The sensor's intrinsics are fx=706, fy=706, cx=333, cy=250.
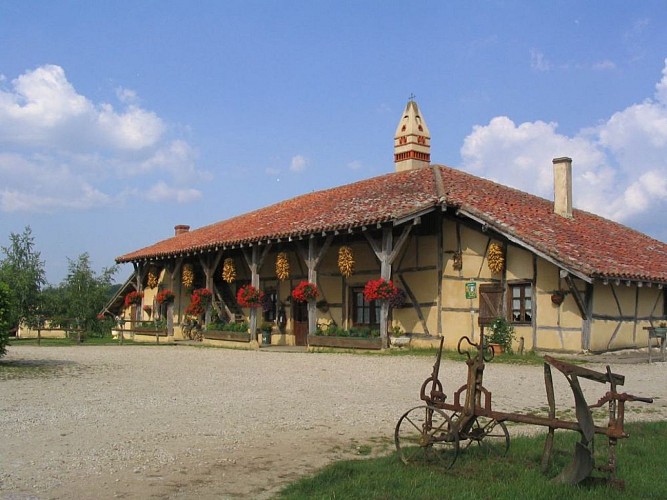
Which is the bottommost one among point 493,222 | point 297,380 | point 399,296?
point 297,380

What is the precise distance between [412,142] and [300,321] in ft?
26.3

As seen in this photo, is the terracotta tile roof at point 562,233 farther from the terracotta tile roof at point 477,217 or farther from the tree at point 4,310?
the tree at point 4,310

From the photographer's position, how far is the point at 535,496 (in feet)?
16.0

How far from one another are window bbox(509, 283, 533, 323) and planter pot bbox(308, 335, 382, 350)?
11.0ft

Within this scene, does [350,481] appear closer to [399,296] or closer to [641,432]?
[641,432]

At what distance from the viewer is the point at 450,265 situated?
18.1 m

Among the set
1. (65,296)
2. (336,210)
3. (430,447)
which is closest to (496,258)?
(336,210)

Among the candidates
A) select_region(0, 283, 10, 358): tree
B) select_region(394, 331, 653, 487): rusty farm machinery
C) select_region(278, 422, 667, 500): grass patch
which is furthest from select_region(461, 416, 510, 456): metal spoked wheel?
select_region(0, 283, 10, 358): tree

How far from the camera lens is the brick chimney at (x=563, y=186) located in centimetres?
1988

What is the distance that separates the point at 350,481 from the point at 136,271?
83.8 ft

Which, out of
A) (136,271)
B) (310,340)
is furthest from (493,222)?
(136,271)

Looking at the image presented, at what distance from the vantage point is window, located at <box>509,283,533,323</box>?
16875mm

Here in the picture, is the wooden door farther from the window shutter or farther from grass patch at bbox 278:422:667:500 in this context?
grass patch at bbox 278:422:667:500

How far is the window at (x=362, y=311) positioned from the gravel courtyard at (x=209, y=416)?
4.39 meters
